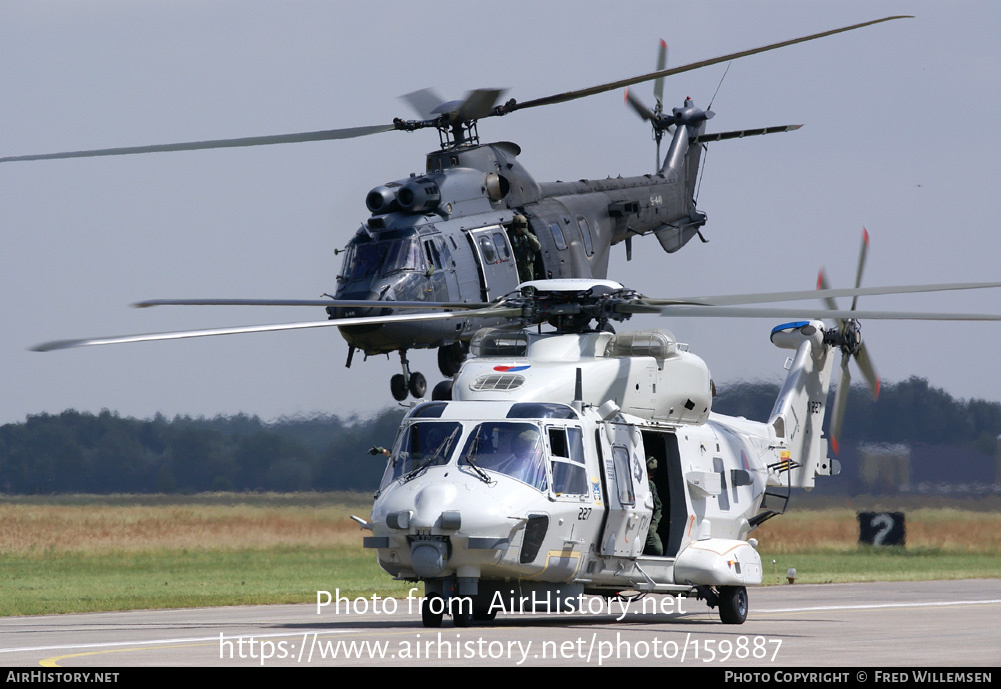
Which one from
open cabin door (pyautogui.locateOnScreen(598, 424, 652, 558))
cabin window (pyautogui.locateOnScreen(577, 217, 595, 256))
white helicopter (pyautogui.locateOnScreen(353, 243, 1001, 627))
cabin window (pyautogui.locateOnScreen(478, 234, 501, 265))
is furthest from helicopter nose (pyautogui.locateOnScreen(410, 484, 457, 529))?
cabin window (pyautogui.locateOnScreen(577, 217, 595, 256))

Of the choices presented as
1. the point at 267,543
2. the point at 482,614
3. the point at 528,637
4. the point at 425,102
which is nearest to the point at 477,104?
the point at 425,102

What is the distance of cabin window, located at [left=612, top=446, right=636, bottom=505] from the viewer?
16172 mm

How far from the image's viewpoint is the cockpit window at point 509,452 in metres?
15.1

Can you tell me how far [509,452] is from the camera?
49.9 ft

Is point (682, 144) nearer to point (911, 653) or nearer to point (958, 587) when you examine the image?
point (958, 587)

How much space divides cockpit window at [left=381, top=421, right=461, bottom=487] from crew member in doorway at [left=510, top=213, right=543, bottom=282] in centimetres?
797

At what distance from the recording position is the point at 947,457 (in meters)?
34.3

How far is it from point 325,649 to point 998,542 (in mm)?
23748

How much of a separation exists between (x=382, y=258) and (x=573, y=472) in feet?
22.6

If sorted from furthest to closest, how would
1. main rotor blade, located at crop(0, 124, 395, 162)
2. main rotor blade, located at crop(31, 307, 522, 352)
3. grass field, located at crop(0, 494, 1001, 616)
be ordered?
1. grass field, located at crop(0, 494, 1001, 616)
2. main rotor blade, located at crop(0, 124, 395, 162)
3. main rotor blade, located at crop(31, 307, 522, 352)

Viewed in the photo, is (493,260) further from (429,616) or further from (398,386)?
(429,616)

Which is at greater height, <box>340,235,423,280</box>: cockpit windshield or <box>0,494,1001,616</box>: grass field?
<box>340,235,423,280</box>: cockpit windshield

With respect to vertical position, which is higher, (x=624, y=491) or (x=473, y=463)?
(x=473, y=463)

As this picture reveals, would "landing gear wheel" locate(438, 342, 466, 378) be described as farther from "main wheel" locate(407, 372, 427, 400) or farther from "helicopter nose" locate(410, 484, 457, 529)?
"helicopter nose" locate(410, 484, 457, 529)
